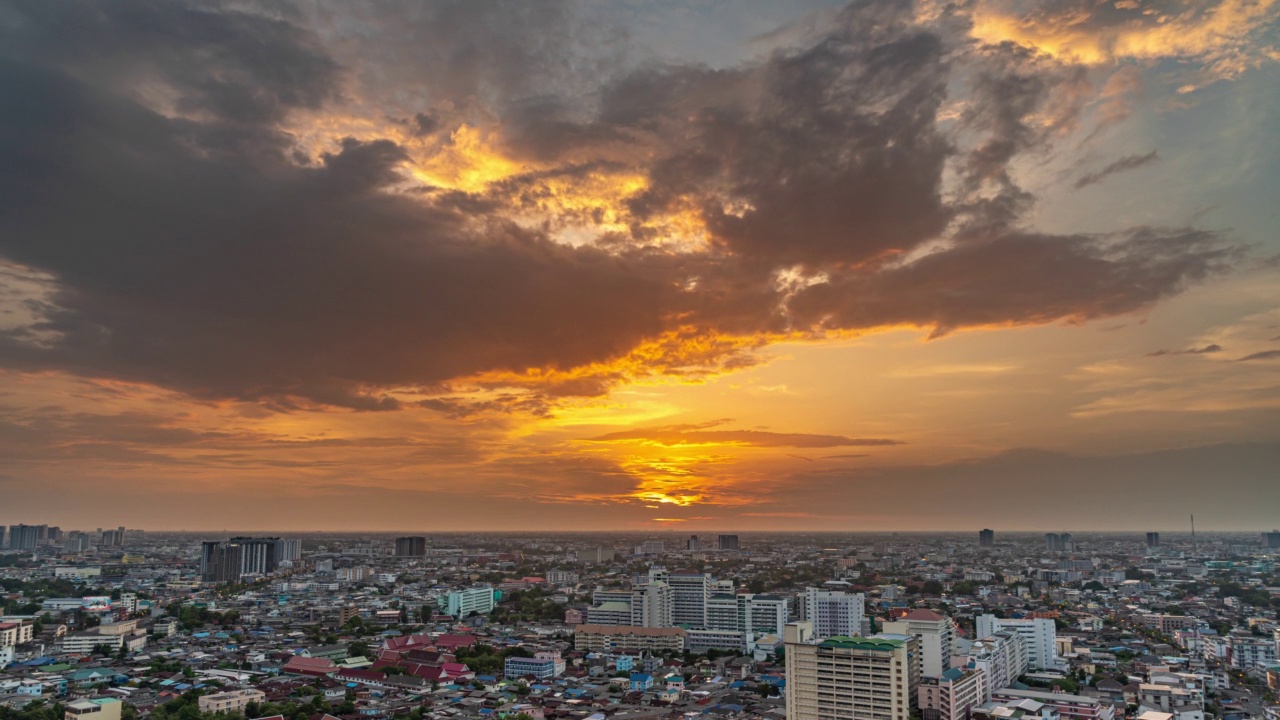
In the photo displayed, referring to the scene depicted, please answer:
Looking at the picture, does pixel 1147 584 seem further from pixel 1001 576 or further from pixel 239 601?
pixel 239 601

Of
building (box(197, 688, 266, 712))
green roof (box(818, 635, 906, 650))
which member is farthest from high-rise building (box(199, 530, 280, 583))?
green roof (box(818, 635, 906, 650))

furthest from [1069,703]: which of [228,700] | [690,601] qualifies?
[228,700]

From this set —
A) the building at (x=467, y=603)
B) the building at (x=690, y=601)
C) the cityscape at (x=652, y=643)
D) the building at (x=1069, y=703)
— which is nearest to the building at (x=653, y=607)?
the cityscape at (x=652, y=643)

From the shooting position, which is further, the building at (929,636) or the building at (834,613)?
the building at (834,613)

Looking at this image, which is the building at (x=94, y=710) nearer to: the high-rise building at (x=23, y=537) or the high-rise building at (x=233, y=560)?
the high-rise building at (x=233, y=560)

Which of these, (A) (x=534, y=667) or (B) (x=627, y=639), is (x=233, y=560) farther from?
(A) (x=534, y=667)

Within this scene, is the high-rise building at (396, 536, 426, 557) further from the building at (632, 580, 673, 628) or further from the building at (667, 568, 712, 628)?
the building at (667, 568, 712, 628)
